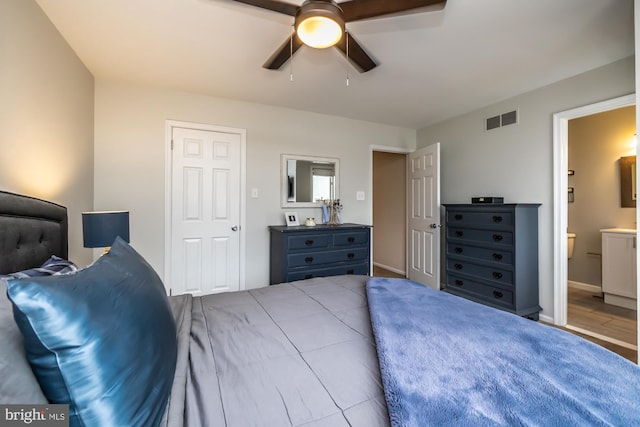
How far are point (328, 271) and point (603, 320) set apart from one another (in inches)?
112

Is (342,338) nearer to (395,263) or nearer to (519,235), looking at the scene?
(519,235)

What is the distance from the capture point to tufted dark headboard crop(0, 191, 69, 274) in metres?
1.13

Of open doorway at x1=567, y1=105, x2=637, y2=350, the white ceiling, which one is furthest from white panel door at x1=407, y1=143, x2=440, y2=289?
open doorway at x1=567, y1=105, x2=637, y2=350

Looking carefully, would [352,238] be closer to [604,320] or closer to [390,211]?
[390,211]

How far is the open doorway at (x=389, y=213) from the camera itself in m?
4.72

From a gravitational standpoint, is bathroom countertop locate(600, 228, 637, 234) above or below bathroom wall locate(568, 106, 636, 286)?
below

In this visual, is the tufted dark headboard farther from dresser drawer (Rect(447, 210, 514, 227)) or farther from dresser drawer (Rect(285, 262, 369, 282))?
dresser drawer (Rect(447, 210, 514, 227))

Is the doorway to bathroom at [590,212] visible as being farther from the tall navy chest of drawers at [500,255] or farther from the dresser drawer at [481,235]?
the dresser drawer at [481,235]

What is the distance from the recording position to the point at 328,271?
3.10 meters

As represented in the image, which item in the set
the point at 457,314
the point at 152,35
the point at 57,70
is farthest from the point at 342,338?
the point at 57,70

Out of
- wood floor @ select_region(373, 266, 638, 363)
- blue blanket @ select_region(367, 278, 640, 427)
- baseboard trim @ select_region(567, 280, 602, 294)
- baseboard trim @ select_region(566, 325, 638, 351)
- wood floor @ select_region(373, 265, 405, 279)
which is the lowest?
baseboard trim @ select_region(566, 325, 638, 351)

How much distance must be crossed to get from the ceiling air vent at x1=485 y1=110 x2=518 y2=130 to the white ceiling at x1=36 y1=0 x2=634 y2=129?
212mm

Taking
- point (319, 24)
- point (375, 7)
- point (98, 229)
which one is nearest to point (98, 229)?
point (98, 229)

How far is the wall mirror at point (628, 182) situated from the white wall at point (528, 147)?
1587mm
